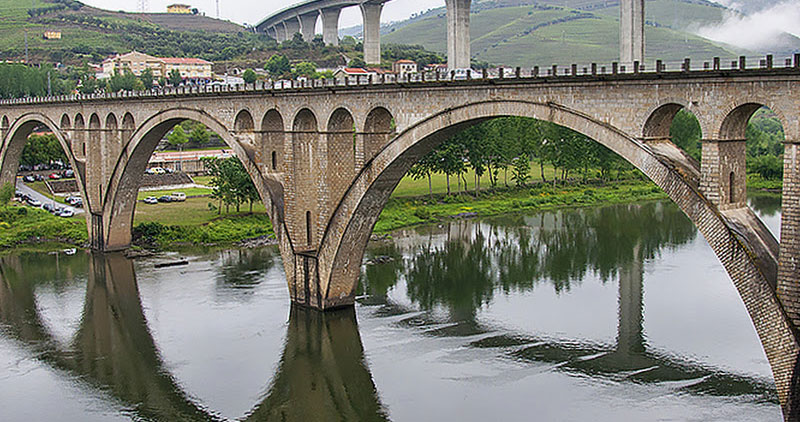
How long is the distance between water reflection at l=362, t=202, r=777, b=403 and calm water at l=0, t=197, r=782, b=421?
127 millimetres

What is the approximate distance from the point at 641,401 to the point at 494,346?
699 cm

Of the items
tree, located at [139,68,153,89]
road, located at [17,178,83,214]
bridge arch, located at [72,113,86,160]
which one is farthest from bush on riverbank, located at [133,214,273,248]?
tree, located at [139,68,153,89]

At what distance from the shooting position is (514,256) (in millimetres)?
49500

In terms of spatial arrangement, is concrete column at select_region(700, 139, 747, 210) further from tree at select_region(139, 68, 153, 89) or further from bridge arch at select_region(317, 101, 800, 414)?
tree at select_region(139, 68, 153, 89)

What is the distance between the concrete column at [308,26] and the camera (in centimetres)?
13562

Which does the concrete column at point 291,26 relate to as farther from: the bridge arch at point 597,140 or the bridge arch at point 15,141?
the bridge arch at point 597,140

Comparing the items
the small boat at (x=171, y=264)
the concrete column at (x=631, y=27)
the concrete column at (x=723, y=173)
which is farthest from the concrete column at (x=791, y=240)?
the small boat at (x=171, y=264)

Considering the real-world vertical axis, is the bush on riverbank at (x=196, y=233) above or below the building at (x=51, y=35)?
below

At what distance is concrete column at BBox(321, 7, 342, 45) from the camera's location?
120500 mm

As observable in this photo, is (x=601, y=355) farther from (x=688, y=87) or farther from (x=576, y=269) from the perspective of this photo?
(x=576, y=269)

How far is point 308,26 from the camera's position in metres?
136

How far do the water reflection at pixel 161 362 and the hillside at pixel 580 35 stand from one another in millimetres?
84310

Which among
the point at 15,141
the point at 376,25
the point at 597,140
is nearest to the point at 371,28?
the point at 376,25

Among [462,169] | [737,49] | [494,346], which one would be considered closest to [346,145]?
[494,346]
